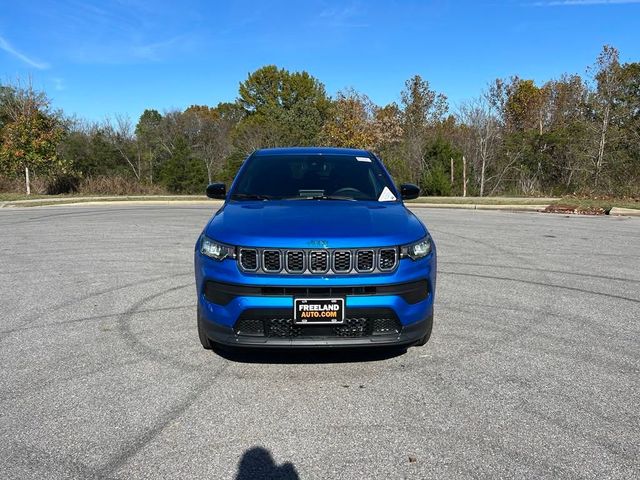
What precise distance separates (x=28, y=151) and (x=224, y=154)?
1557 centimetres

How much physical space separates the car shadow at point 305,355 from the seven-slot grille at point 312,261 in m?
0.85

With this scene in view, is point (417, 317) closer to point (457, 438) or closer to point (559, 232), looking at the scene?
point (457, 438)

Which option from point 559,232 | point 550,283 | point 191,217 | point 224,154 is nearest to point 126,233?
point 191,217

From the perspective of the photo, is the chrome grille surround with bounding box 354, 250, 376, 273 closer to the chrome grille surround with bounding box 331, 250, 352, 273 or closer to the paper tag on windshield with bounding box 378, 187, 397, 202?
the chrome grille surround with bounding box 331, 250, 352, 273

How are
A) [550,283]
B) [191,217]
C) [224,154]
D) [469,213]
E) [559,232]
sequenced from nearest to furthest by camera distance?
[550,283], [559,232], [191,217], [469,213], [224,154]

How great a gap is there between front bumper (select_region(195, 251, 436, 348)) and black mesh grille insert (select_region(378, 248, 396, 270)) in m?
0.06

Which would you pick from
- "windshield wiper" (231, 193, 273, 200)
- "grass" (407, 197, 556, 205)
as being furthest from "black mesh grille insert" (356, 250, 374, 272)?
"grass" (407, 197, 556, 205)

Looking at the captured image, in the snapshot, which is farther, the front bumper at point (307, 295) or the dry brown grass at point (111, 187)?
the dry brown grass at point (111, 187)

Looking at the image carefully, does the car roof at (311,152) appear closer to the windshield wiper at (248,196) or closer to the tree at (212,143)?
the windshield wiper at (248,196)

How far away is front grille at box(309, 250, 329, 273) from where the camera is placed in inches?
141

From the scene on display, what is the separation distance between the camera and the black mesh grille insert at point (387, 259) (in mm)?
3647

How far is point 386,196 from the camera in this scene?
16.6 feet

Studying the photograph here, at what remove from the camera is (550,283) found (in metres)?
6.78

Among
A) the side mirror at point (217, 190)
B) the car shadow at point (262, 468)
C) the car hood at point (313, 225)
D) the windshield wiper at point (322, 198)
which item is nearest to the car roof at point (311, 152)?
the side mirror at point (217, 190)
